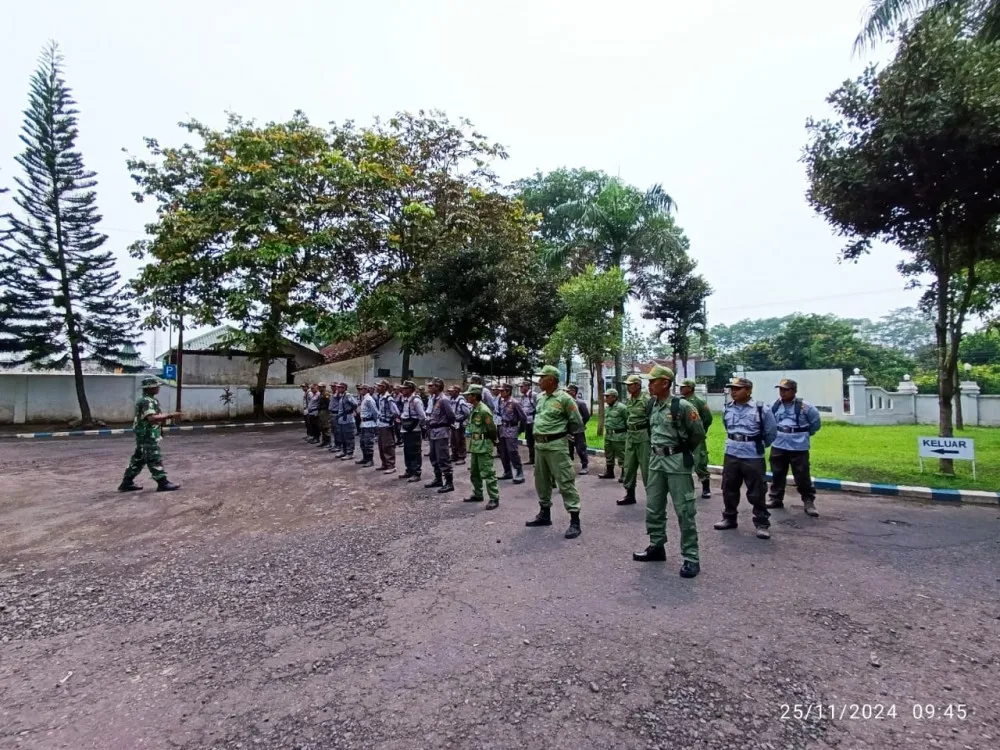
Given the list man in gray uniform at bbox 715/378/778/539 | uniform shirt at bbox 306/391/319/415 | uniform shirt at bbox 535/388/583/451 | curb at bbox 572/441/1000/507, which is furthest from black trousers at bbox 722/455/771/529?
uniform shirt at bbox 306/391/319/415

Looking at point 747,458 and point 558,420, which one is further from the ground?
point 558,420

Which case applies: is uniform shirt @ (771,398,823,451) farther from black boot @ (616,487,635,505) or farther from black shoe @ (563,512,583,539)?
black shoe @ (563,512,583,539)

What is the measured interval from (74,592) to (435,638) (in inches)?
126

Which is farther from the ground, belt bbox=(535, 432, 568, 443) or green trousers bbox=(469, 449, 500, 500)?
belt bbox=(535, 432, 568, 443)

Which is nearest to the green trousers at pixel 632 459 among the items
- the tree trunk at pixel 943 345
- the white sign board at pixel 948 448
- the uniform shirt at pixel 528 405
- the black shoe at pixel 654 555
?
the black shoe at pixel 654 555

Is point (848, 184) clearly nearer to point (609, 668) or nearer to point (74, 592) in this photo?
point (609, 668)

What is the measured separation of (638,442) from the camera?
284 inches

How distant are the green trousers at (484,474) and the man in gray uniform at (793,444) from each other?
3530 mm

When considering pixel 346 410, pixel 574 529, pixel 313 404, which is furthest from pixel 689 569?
pixel 313 404

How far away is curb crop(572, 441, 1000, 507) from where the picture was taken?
7367 millimetres

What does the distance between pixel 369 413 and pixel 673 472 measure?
7.23 meters

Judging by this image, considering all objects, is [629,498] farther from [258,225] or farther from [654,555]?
[258,225]

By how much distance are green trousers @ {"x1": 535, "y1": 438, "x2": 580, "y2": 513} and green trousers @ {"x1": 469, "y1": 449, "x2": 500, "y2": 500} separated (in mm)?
1111

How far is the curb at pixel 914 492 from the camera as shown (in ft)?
24.2
